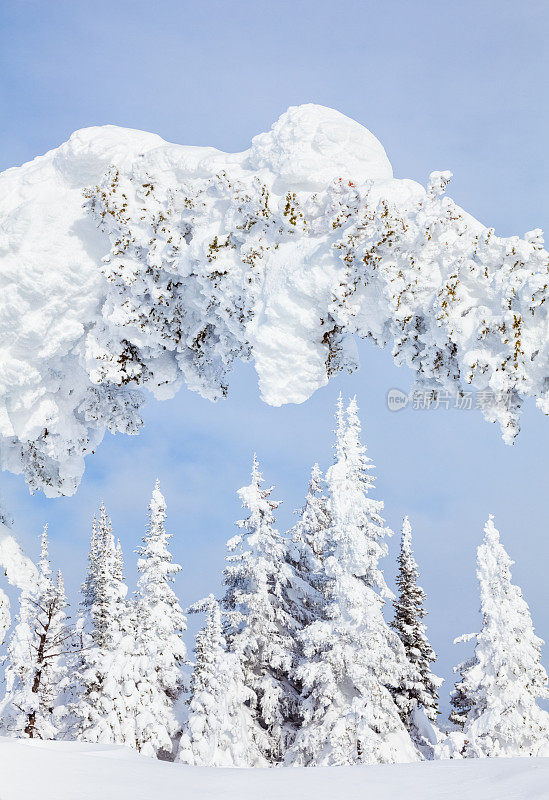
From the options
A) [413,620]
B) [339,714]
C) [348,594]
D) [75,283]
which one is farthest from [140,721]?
[75,283]

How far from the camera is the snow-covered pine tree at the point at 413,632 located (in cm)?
2589

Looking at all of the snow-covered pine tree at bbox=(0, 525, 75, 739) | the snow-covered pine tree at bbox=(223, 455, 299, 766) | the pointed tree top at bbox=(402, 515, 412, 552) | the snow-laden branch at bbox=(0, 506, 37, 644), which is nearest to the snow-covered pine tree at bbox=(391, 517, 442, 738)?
the pointed tree top at bbox=(402, 515, 412, 552)

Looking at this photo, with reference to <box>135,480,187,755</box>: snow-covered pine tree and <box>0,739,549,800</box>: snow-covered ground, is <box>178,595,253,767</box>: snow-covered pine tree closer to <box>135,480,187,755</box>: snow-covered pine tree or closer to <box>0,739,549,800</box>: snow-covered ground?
<box>135,480,187,755</box>: snow-covered pine tree

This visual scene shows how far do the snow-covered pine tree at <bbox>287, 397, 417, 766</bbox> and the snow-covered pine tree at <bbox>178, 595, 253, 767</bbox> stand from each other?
2.04 m

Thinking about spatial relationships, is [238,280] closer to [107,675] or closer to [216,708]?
[216,708]

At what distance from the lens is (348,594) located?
20.5 meters

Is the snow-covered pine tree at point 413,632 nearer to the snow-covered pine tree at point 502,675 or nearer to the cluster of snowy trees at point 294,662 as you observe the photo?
the cluster of snowy trees at point 294,662

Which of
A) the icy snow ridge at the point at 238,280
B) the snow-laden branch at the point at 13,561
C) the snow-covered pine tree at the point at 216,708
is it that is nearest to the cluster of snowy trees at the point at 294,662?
the snow-covered pine tree at the point at 216,708

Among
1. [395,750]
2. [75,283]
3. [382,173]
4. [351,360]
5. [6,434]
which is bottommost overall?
[395,750]

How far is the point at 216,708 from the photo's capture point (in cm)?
2148

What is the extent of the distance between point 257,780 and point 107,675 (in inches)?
720

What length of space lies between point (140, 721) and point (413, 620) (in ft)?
39.5

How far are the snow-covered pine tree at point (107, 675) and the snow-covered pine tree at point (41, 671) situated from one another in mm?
1204

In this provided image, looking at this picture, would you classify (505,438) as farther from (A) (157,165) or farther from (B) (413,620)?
(B) (413,620)
